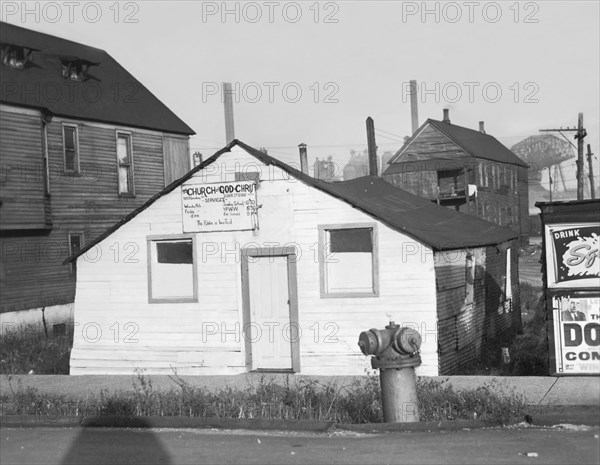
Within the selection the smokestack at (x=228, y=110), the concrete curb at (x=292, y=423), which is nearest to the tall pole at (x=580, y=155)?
the smokestack at (x=228, y=110)

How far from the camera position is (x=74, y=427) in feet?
34.5

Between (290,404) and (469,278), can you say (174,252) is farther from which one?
(469,278)

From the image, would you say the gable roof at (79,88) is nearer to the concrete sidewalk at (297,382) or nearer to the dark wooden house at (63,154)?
the dark wooden house at (63,154)

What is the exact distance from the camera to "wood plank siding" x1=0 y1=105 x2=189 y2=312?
81.3ft

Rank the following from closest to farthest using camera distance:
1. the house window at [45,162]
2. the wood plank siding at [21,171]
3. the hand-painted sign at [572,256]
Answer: the hand-painted sign at [572,256], the wood plank siding at [21,171], the house window at [45,162]

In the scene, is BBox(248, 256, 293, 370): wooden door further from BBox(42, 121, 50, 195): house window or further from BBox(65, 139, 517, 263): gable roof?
BBox(42, 121, 50, 195): house window

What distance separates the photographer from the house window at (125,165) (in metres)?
30.0

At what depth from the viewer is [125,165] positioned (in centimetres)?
2998

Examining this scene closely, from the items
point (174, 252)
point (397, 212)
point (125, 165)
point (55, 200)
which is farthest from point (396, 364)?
point (125, 165)

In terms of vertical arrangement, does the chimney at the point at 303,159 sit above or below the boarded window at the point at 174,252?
above

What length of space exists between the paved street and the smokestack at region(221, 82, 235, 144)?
35238 millimetres

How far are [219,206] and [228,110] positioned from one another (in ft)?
102

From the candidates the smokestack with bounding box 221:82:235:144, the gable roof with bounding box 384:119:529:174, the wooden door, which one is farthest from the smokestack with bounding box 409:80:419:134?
the wooden door

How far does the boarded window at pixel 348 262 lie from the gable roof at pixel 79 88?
1415 cm
